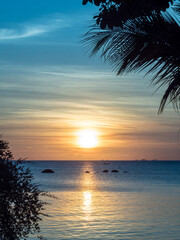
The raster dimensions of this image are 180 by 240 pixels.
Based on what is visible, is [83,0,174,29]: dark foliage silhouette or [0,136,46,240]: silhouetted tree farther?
[0,136,46,240]: silhouetted tree

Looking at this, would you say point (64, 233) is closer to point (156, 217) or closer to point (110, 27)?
point (156, 217)

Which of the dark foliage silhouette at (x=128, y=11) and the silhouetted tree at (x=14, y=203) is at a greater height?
the dark foliage silhouette at (x=128, y=11)

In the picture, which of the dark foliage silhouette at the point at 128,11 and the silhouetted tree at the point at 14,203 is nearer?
the dark foliage silhouette at the point at 128,11

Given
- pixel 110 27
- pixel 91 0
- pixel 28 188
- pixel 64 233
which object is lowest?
pixel 64 233

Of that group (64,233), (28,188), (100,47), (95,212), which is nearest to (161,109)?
(100,47)

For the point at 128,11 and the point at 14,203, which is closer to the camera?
the point at 128,11

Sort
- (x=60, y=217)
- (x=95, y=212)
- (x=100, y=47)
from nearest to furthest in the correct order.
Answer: (x=100, y=47) → (x=60, y=217) → (x=95, y=212)

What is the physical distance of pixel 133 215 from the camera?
25.7m

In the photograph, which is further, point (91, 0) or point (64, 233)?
point (64, 233)

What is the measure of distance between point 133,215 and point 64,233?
7.50 meters

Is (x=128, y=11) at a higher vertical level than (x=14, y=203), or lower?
higher

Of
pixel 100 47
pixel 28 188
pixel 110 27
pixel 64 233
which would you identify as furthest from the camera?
pixel 64 233

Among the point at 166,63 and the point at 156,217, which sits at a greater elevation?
the point at 166,63

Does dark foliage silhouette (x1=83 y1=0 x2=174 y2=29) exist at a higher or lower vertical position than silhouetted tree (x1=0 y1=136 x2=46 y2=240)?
higher
